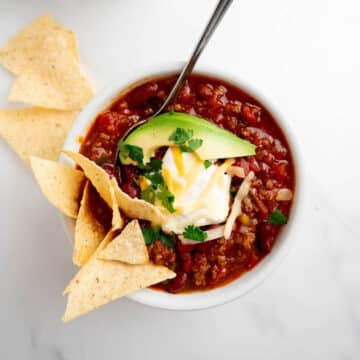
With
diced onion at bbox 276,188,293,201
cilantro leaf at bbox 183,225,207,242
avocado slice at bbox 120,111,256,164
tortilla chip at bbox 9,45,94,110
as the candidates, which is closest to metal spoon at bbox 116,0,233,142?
avocado slice at bbox 120,111,256,164

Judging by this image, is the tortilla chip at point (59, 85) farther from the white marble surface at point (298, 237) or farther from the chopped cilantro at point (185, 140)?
the chopped cilantro at point (185, 140)

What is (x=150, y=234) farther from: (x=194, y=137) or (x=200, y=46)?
(x=200, y=46)

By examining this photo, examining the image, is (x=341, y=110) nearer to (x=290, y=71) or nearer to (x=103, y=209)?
(x=290, y=71)

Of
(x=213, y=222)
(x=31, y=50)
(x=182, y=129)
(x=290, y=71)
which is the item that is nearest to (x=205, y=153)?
(x=182, y=129)

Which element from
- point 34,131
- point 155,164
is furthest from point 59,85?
point 155,164

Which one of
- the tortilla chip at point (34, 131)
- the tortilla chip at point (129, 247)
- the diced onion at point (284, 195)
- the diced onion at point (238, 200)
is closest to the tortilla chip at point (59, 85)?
the tortilla chip at point (34, 131)

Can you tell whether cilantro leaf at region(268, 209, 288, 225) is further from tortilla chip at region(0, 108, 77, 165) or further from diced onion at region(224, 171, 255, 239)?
tortilla chip at region(0, 108, 77, 165)
